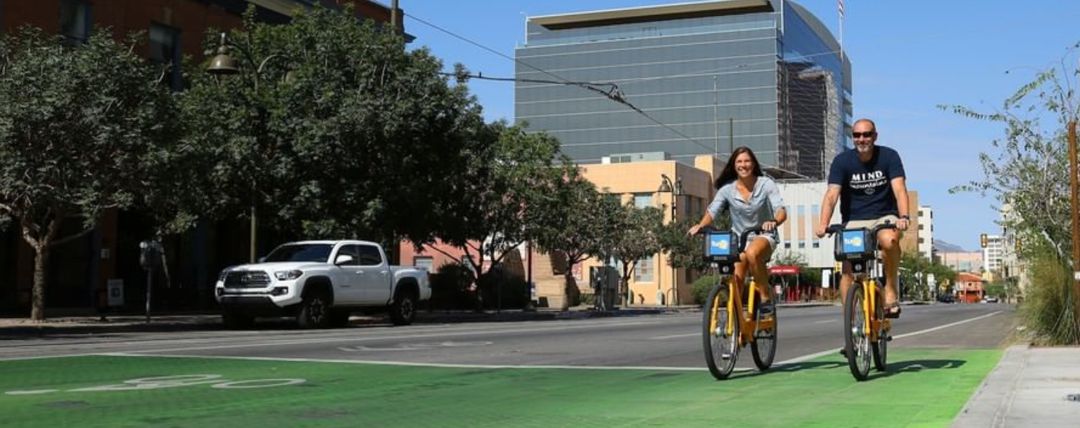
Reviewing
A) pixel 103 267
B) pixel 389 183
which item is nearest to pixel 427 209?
pixel 389 183

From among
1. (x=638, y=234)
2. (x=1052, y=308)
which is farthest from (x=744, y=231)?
(x=638, y=234)

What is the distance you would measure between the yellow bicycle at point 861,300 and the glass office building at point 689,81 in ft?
314

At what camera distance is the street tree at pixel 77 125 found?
66.3 feet

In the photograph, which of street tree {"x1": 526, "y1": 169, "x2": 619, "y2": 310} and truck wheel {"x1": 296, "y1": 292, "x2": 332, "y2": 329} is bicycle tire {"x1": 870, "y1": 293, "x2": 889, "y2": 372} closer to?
→ truck wheel {"x1": 296, "y1": 292, "x2": 332, "y2": 329}

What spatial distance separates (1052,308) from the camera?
483 inches

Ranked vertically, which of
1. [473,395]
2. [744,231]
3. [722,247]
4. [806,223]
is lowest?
[473,395]

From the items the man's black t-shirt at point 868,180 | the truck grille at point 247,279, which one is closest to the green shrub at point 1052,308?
the man's black t-shirt at point 868,180

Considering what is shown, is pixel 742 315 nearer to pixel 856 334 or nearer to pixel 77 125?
pixel 856 334

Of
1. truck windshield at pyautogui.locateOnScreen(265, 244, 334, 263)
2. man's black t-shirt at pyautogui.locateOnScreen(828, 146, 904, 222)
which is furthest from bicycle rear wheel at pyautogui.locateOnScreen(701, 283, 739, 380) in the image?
truck windshield at pyautogui.locateOnScreen(265, 244, 334, 263)

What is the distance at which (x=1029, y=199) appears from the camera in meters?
16.2

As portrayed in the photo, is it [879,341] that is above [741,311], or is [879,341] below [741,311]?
below

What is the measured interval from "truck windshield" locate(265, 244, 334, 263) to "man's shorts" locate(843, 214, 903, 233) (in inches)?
588

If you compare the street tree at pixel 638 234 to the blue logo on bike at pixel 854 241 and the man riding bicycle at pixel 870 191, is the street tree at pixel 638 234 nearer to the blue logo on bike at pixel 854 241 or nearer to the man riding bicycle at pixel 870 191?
the man riding bicycle at pixel 870 191

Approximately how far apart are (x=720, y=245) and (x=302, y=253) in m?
15.2
